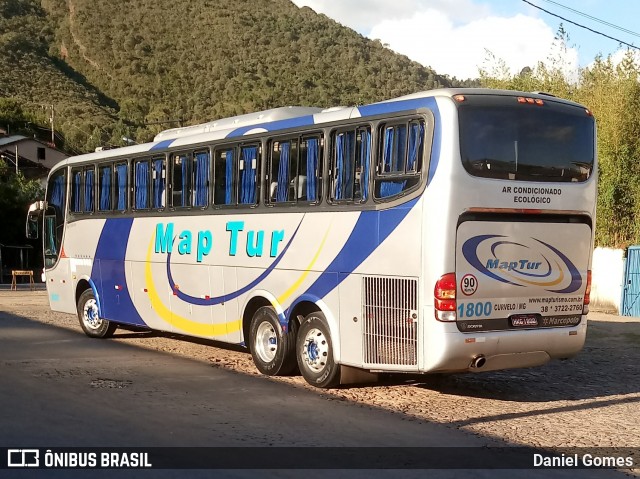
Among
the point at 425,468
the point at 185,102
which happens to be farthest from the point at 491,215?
the point at 185,102

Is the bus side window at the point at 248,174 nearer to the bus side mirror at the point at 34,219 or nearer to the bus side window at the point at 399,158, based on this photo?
the bus side window at the point at 399,158

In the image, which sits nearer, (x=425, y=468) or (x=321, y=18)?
(x=425, y=468)

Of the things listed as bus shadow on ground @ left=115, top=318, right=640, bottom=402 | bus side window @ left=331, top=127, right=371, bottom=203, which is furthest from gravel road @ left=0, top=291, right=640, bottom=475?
bus side window @ left=331, top=127, right=371, bottom=203

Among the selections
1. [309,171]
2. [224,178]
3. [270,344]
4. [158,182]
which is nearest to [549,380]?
[270,344]

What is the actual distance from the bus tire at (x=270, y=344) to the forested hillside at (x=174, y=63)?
59519 mm

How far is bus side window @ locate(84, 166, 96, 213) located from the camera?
16.4 metres

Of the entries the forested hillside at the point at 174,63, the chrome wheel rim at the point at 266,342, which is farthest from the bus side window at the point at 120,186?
the forested hillside at the point at 174,63

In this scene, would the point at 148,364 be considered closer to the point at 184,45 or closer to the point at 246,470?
the point at 246,470

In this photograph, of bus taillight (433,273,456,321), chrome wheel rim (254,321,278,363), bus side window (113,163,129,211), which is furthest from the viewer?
bus side window (113,163,129,211)

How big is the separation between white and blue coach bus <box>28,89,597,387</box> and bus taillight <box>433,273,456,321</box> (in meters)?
0.01

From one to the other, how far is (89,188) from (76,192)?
622mm

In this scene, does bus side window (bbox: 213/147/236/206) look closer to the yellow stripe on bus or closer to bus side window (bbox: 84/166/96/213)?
the yellow stripe on bus

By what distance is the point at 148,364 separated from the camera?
12.9m

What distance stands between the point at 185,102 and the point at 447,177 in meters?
77.0
